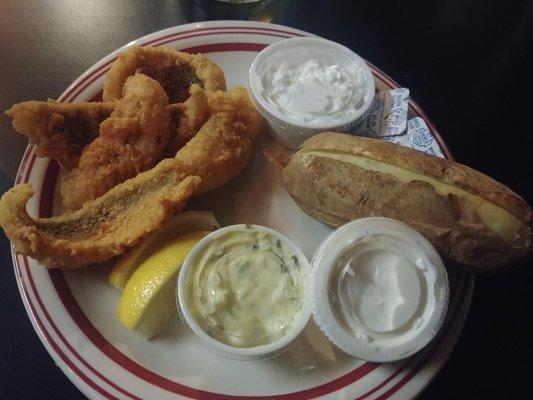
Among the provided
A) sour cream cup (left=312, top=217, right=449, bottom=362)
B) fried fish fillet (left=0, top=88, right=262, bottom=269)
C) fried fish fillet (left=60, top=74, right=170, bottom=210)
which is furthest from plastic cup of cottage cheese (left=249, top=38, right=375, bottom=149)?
sour cream cup (left=312, top=217, right=449, bottom=362)

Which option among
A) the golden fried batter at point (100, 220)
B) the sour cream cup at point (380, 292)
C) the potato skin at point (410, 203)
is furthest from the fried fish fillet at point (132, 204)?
the sour cream cup at point (380, 292)

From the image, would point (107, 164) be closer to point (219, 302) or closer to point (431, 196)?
point (219, 302)

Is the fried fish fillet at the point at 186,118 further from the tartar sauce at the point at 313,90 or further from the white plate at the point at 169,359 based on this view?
the white plate at the point at 169,359

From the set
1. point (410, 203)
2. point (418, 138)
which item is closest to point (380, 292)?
point (410, 203)

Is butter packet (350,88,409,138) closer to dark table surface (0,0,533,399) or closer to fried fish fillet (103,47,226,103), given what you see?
dark table surface (0,0,533,399)

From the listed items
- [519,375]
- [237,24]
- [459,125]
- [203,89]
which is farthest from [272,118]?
[519,375]
